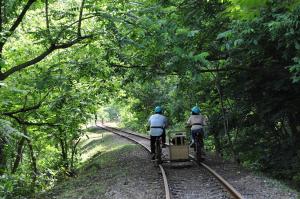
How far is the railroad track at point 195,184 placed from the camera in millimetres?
10867

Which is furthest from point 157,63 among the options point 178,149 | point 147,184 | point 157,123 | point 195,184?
point 195,184

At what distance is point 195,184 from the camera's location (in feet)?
40.8

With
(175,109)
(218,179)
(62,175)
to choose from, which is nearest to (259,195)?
(218,179)

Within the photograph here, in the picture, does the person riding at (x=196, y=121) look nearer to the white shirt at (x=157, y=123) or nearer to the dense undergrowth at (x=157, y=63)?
the white shirt at (x=157, y=123)

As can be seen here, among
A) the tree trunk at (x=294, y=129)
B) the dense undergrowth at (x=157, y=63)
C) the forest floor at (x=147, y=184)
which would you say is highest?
the dense undergrowth at (x=157, y=63)

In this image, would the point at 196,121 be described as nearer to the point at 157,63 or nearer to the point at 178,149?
the point at 178,149

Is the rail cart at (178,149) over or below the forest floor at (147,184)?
over

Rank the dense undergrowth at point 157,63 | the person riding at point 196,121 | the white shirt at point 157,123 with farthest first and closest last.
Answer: the person riding at point 196,121 → the white shirt at point 157,123 → the dense undergrowth at point 157,63

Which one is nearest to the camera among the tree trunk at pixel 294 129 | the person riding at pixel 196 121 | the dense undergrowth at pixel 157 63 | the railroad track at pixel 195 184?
the railroad track at pixel 195 184

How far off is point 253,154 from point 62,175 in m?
11.8

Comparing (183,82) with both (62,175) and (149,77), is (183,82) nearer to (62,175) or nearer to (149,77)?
(149,77)

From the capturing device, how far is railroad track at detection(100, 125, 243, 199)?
1087 cm

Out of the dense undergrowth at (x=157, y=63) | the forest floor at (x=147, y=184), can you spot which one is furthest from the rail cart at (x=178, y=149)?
the dense undergrowth at (x=157, y=63)

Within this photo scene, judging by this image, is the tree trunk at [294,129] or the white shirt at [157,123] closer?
the white shirt at [157,123]
